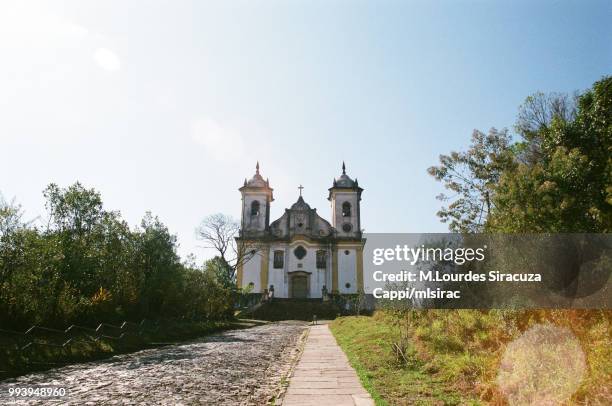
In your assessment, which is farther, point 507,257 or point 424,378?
point 507,257

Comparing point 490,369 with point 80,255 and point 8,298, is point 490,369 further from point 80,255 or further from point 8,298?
point 80,255

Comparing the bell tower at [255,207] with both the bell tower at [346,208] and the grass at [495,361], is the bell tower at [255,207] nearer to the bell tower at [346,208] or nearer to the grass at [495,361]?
the bell tower at [346,208]

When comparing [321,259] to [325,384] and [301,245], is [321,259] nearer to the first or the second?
[301,245]

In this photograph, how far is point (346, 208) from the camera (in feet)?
142

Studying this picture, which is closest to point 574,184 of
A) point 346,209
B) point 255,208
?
point 346,209

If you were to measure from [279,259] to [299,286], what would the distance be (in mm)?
3095

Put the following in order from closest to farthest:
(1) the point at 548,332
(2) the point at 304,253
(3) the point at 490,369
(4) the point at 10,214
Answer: (3) the point at 490,369 → (1) the point at 548,332 → (4) the point at 10,214 → (2) the point at 304,253

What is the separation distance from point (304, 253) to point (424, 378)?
111ft

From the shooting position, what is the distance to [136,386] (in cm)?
741

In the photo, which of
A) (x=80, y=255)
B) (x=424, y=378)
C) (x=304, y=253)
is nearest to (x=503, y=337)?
(x=424, y=378)

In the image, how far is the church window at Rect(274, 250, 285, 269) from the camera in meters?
40.7

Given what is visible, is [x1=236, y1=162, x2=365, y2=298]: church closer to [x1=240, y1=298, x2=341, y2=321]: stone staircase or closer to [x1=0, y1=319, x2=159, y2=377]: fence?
[x1=240, y1=298, x2=341, y2=321]: stone staircase

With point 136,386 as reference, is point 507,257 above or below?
above

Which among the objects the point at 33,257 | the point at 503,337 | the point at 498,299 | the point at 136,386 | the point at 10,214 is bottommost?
the point at 136,386
